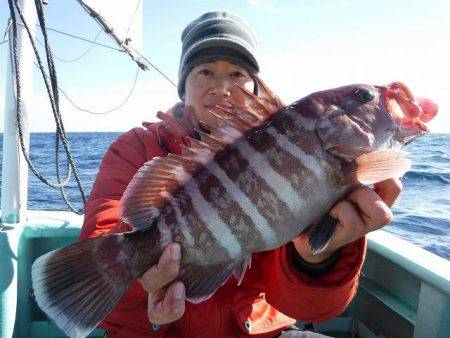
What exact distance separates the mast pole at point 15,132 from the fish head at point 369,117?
2351 mm

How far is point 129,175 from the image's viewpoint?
7.79 ft

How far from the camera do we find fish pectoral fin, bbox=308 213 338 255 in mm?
1567

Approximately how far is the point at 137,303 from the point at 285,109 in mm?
1302

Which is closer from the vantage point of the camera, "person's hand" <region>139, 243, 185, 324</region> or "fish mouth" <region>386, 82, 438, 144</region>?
"person's hand" <region>139, 243, 185, 324</region>

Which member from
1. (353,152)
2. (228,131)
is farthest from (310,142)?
(228,131)

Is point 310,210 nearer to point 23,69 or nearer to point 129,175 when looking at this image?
point 129,175

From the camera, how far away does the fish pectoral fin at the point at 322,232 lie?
61.7 inches

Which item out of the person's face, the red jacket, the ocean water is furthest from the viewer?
the ocean water

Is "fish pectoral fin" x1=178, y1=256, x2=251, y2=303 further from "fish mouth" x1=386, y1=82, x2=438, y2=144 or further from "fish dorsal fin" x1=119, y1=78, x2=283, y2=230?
"fish mouth" x1=386, y1=82, x2=438, y2=144

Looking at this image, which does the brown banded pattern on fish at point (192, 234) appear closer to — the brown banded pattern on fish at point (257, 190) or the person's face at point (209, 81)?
the brown banded pattern on fish at point (257, 190)

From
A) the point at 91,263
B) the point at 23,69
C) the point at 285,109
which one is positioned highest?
the point at 23,69

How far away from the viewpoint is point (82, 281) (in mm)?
1529

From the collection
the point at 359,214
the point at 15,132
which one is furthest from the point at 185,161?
the point at 15,132

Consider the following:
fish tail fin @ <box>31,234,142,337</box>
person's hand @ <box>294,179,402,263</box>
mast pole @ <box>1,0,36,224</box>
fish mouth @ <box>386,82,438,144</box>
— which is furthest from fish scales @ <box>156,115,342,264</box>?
mast pole @ <box>1,0,36,224</box>
